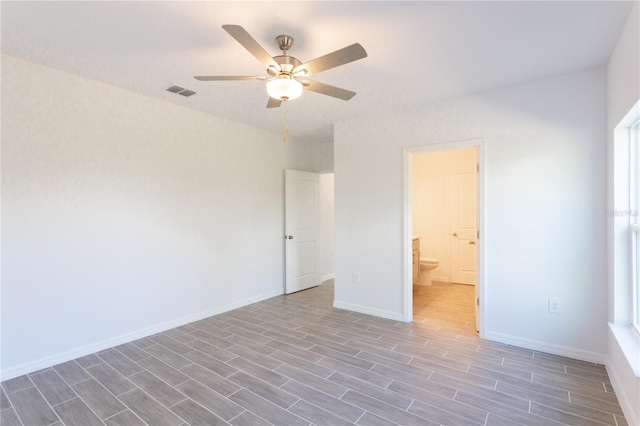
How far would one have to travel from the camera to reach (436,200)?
236 inches

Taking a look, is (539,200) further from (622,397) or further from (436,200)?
(436,200)

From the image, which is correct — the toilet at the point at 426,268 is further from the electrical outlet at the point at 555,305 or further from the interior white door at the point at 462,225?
the electrical outlet at the point at 555,305

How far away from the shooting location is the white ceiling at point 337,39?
193cm

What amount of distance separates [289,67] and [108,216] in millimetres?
2364

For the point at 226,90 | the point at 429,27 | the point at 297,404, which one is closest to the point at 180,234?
the point at 226,90

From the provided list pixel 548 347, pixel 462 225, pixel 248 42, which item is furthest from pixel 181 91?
pixel 462 225

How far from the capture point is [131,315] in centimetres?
329

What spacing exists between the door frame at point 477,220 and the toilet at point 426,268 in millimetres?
1733

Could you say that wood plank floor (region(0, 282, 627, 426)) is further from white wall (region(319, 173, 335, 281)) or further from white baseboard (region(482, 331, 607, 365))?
white wall (region(319, 173, 335, 281))

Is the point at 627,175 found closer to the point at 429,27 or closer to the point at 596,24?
the point at 596,24

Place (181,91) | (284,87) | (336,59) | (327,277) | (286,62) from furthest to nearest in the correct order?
(327,277) → (181,91) → (286,62) → (284,87) → (336,59)

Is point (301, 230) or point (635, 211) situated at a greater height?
point (635, 211)

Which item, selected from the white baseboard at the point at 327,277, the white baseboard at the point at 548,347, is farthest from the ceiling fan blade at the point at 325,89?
the white baseboard at the point at 327,277

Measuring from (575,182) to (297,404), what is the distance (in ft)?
9.91
